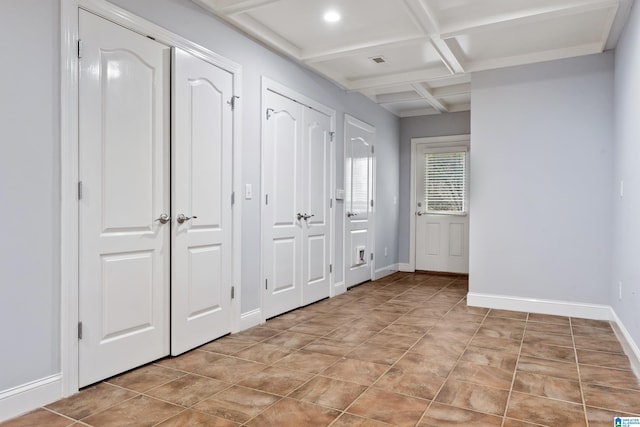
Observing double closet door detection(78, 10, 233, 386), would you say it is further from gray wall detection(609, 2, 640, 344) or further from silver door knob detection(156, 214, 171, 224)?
gray wall detection(609, 2, 640, 344)

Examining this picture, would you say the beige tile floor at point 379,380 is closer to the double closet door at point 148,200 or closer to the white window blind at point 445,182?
the double closet door at point 148,200

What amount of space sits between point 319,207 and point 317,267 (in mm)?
648

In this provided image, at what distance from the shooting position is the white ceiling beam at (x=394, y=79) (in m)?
4.62

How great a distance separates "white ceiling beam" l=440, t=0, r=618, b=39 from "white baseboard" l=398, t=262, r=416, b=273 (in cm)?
405

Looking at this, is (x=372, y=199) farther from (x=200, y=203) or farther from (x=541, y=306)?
(x=200, y=203)

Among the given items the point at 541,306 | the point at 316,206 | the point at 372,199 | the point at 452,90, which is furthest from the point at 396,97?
the point at 541,306

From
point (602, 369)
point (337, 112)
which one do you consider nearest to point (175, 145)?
point (337, 112)

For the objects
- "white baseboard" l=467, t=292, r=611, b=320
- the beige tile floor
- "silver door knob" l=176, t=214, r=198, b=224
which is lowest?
the beige tile floor

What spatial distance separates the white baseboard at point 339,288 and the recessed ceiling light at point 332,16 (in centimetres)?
280

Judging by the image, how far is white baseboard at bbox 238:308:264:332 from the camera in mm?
3466

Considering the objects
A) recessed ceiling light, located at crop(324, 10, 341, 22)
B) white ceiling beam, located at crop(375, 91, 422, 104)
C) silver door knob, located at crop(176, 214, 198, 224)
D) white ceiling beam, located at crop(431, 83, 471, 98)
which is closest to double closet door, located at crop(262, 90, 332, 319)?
recessed ceiling light, located at crop(324, 10, 341, 22)

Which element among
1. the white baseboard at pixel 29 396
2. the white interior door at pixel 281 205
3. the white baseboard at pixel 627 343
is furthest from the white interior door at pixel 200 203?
the white baseboard at pixel 627 343

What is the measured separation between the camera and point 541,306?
162 inches

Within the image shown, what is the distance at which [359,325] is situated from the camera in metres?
3.66
